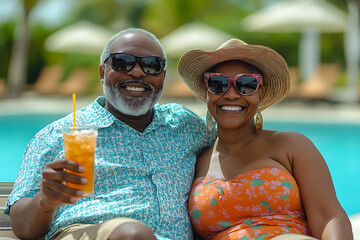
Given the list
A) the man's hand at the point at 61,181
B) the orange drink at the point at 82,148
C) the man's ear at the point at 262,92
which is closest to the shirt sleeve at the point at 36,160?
the man's hand at the point at 61,181

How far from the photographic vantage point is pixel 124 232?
2.19 metres

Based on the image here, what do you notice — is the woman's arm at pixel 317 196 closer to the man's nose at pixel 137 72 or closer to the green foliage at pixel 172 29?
the man's nose at pixel 137 72

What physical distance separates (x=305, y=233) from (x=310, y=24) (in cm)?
1643

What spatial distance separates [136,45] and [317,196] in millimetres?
1384

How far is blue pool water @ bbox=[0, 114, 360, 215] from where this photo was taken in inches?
330

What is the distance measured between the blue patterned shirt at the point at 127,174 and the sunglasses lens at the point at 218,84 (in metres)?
0.40

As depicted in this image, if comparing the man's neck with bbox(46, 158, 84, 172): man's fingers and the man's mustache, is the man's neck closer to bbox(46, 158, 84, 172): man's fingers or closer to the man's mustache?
the man's mustache

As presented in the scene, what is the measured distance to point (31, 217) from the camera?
2.49m

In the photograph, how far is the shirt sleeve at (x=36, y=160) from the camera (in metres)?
2.62

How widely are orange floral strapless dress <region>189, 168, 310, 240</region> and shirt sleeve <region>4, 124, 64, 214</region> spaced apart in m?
0.84

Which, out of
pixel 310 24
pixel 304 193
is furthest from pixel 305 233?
pixel 310 24

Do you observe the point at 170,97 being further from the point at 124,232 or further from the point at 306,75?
the point at 124,232

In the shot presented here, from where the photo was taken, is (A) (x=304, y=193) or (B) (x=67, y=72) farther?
(B) (x=67, y=72)

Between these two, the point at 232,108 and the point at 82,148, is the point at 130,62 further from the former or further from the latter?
the point at 82,148
